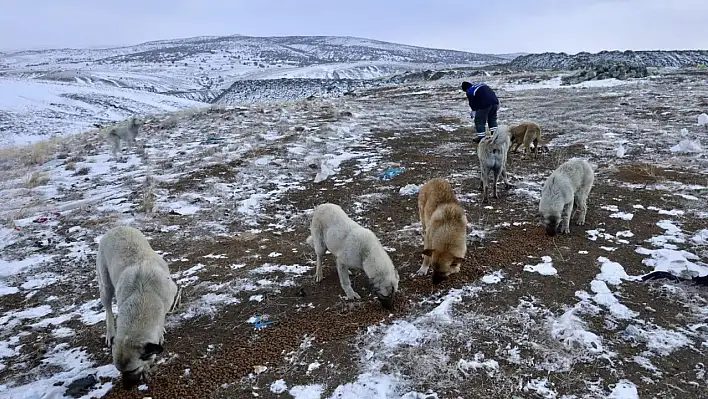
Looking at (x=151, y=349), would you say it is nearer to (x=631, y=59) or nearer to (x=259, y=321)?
(x=259, y=321)

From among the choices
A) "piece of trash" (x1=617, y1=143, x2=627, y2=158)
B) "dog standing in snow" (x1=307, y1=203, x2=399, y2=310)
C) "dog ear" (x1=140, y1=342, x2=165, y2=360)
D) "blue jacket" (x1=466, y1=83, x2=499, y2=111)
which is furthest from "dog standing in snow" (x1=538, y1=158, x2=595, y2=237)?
"dog ear" (x1=140, y1=342, x2=165, y2=360)

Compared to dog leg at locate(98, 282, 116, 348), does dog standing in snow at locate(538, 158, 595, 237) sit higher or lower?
higher

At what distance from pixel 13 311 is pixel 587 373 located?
285 inches

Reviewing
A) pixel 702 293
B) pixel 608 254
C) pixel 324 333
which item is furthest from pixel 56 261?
pixel 702 293

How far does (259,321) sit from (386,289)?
162 centimetres

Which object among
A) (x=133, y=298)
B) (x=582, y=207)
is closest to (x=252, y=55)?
(x=582, y=207)

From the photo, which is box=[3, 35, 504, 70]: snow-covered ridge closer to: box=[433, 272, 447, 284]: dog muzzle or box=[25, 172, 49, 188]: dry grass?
box=[25, 172, 49, 188]: dry grass

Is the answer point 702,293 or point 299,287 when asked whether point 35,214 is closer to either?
point 299,287

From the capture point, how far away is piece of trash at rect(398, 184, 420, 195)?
33.9 ft

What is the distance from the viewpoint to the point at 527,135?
13.1m

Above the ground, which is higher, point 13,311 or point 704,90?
point 704,90

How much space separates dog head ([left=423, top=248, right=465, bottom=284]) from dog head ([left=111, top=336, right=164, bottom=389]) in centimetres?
341

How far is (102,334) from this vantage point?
553 cm

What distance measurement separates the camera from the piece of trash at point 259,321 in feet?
18.0
